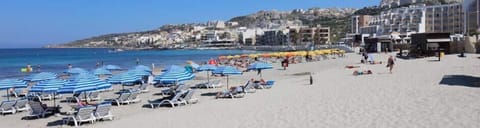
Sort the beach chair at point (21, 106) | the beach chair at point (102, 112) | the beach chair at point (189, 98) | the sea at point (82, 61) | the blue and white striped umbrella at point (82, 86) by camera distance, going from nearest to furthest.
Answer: the beach chair at point (102, 112), the blue and white striped umbrella at point (82, 86), the beach chair at point (21, 106), the beach chair at point (189, 98), the sea at point (82, 61)

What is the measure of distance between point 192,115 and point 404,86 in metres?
7.77

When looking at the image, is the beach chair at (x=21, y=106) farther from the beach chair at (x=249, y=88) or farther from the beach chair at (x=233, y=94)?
the beach chair at (x=249, y=88)

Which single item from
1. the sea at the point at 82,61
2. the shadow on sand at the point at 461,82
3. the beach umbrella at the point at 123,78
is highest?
the beach umbrella at the point at 123,78

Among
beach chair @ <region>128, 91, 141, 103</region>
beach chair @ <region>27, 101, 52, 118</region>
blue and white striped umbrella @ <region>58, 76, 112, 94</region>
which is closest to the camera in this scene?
blue and white striped umbrella @ <region>58, 76, 112, 94</region>

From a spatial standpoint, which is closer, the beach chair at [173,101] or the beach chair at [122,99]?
the beach chair at [173,101]

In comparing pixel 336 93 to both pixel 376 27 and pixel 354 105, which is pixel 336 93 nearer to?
pixel 354 105

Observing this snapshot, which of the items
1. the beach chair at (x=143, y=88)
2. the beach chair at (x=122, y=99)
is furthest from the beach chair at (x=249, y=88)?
the beach chair at (x=143, y=88)

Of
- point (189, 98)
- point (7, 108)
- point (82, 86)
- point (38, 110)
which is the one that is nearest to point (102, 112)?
point (82, 86)

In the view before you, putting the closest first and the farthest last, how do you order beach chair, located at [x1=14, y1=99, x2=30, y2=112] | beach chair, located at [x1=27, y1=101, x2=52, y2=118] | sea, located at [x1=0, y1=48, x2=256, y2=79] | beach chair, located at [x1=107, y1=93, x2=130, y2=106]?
beach chair, located at [x1=27, y1=101, x2=52, y2=118]
beach chair, located at [x1=14, y1=99, x2=30, y2=112]
beach chair, located at [x1=107, y1=93, x2=130, y2=106]
sea, located at [x1=0, y1=48, x2=256, y2=79]

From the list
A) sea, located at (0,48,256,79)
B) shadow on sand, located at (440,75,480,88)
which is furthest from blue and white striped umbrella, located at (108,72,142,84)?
sea, located at (0,48,256,79)

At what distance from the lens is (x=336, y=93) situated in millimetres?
16141

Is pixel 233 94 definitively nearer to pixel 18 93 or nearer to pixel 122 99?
pixel 122 99

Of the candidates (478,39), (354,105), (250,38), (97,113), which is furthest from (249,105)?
(250,38)

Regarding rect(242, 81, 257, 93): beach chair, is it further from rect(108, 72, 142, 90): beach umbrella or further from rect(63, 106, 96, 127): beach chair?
rect(63, 106, 96, 127): beach chair
